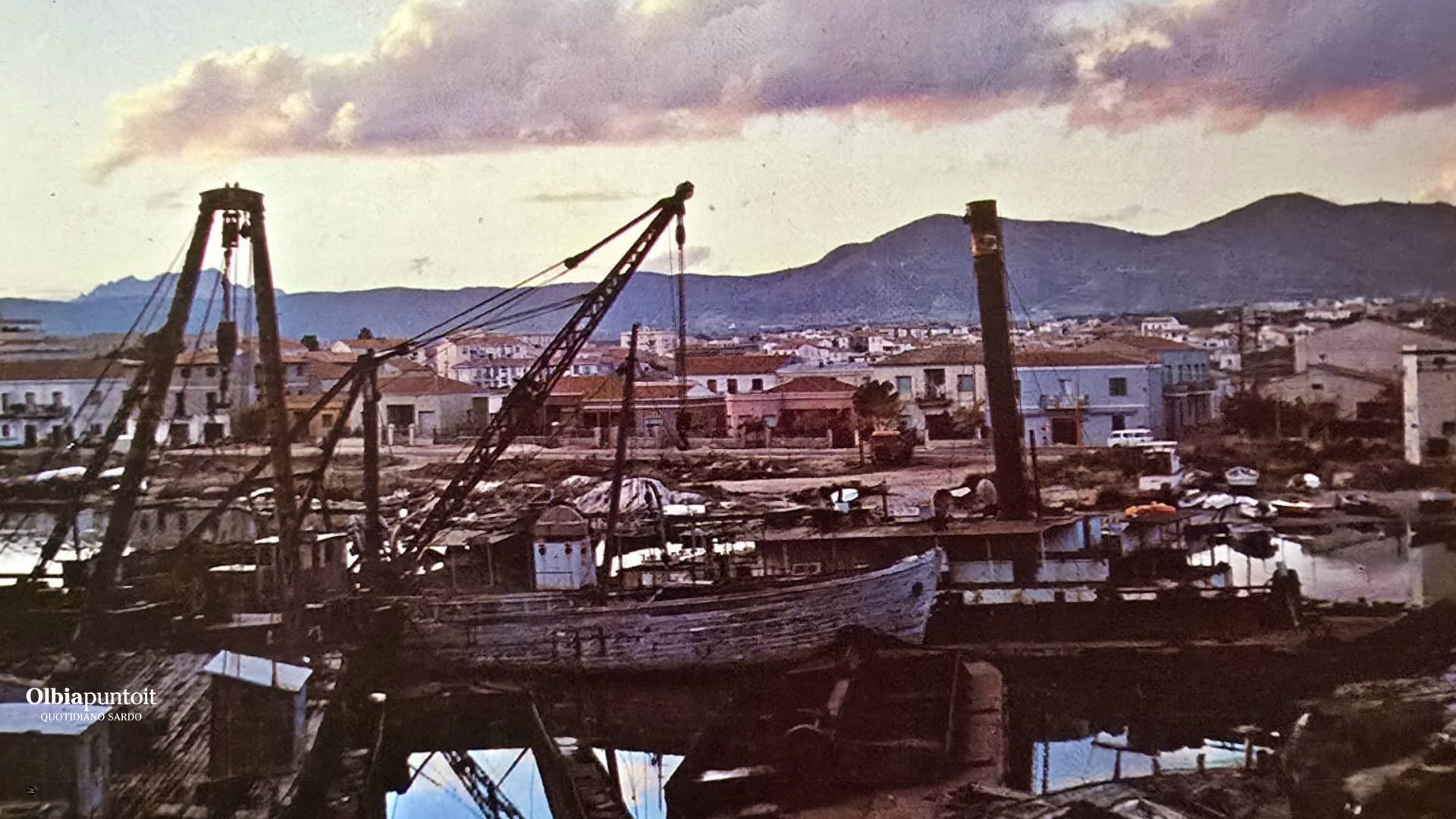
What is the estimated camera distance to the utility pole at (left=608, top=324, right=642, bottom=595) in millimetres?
4305

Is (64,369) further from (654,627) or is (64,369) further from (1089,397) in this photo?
(1089,397)

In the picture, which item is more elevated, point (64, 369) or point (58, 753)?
point (64, 369)

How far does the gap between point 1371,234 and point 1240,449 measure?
1001 mm

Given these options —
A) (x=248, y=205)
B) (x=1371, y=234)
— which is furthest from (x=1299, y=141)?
(x=248, y=205)

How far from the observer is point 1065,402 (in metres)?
4.34

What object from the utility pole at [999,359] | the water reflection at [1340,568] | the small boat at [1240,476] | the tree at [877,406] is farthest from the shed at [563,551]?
the small boat at [1240,476]

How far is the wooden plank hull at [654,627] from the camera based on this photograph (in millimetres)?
4297

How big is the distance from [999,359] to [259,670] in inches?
119

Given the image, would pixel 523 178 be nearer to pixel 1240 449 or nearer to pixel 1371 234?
pixel 1240 449

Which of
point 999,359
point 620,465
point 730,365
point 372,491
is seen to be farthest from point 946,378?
point 372,491

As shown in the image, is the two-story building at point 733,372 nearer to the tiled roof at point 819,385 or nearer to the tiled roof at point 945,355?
the tiled roof at point 819,385

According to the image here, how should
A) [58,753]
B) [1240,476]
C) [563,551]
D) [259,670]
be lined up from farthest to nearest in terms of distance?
[563,551] < [1240,476] < [259,670] < [58,753]

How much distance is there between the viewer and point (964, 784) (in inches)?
158

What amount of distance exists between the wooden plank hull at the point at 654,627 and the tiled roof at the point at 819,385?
2.37 ft
